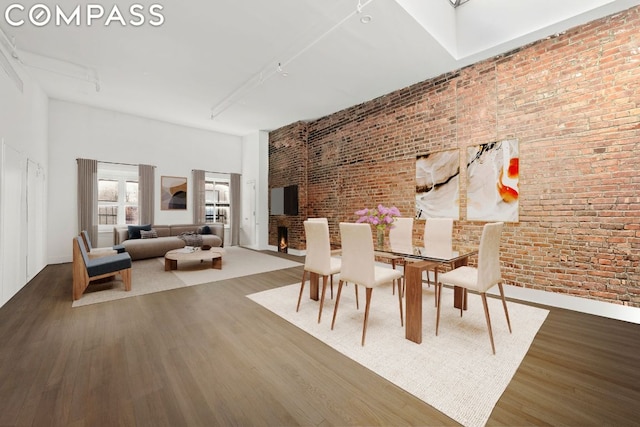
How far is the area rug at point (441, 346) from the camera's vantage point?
1.67 m

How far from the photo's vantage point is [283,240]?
7.11 meters

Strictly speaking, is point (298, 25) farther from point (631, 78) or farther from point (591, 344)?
point (591, 344)

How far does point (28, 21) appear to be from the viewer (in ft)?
9.91

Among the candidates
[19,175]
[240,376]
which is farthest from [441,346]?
[19,175]

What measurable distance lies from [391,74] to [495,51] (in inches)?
55.2

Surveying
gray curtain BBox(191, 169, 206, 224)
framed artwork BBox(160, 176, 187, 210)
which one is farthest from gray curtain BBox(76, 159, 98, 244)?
gray curtain BBox(191, 169, 206, 224)

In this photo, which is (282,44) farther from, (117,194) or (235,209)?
(117,194)

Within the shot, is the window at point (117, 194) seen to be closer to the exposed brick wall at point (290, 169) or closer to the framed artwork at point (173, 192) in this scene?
the framed artwork at point (173, 192)

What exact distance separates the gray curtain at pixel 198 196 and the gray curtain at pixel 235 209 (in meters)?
0.88

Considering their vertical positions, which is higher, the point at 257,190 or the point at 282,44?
the point at 282,44

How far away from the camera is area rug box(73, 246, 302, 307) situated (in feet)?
11.9

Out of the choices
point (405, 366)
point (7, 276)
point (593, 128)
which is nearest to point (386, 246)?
point (405, 366)

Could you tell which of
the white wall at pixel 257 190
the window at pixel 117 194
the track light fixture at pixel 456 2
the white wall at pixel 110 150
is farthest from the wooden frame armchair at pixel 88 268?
the track light fixture at pixel 456 2

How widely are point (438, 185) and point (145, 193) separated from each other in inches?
271
